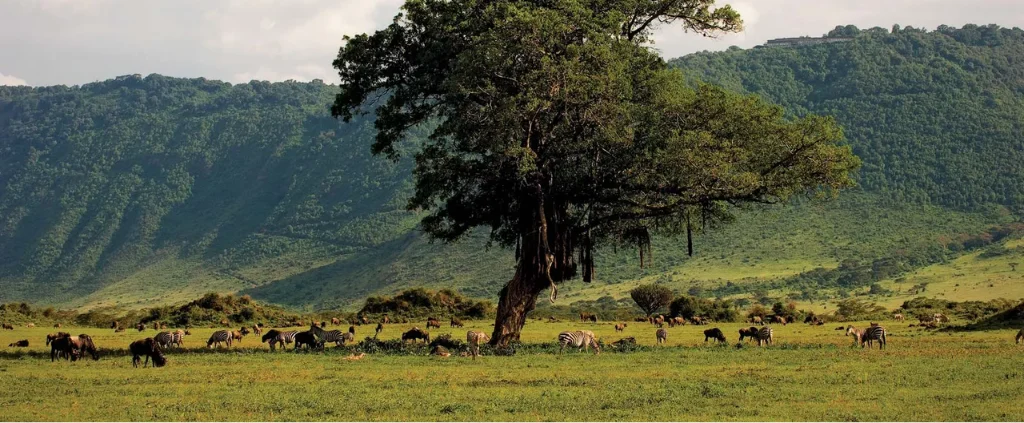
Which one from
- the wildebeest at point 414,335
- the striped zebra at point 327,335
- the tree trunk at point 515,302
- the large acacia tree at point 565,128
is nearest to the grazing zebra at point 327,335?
the striped zebra at point 327,335

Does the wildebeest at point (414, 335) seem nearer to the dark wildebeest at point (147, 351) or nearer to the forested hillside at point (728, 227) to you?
the dark wildebeest at point (147, 351)

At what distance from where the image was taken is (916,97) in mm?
143000

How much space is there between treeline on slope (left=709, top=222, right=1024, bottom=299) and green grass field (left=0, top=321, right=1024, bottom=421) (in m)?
64.8

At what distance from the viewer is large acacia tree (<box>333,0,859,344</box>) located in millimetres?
30109

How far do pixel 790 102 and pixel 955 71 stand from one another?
71.9 feet

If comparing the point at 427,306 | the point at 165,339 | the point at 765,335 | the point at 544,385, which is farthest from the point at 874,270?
the point at 544,385

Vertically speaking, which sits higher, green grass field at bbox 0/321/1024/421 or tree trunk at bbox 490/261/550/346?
tree trunk at bbox 490/261/550/346

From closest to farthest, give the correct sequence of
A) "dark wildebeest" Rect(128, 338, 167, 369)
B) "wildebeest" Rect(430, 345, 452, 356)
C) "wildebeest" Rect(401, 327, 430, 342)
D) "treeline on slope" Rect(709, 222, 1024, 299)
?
"dark wildebeest" Rect(128, 338, 167, 369)
"wildebeest" Rect(430, 345, 452, 356)
"wildebeest" Rect(401, 327, 430, 342)
"treeline on slope" Rect(709, 222, 1024, 299)

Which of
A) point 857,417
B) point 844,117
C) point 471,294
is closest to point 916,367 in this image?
point 857,417

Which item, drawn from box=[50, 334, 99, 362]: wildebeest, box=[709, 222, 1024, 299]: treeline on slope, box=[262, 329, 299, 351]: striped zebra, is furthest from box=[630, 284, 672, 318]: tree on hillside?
box=[50, 334, 99, 362]: wildebeest

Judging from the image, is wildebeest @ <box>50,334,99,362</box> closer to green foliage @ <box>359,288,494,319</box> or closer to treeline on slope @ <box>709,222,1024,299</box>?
green foliage @ <box>359,288,494,319</box>

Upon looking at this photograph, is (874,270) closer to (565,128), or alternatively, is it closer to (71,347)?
(565,128)

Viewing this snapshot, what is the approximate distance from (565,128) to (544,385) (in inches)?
399

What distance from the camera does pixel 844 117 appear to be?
14188 cm
